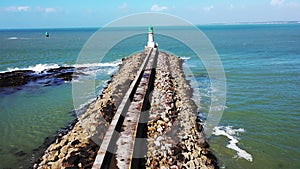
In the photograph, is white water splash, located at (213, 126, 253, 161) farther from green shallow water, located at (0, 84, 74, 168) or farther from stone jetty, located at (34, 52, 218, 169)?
green shallow water, located at (0, 84, 74, 168)

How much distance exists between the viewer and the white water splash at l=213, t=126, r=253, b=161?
9.12 m

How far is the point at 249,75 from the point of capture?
2195 cm

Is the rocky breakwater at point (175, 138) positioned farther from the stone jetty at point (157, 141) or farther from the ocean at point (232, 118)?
the ocean at point (232, 118)

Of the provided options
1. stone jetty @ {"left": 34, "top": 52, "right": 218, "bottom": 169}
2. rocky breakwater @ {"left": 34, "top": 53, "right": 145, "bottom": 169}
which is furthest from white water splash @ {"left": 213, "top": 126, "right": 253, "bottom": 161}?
rocky breakwater @ {"left": 34, "top": 53, "right": 145, "bottom": 169}

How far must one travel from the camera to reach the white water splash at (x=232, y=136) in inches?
359

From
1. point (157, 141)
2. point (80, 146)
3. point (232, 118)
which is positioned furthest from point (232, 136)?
point (80, 146)

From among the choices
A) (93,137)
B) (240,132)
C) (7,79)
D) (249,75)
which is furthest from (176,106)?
(7,79)

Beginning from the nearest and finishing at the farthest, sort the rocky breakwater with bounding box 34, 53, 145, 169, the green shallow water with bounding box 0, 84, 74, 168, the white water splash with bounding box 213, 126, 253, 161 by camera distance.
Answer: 1. the rocky breakwater with bounding box 34, 53, 145, 169
2. the white water splash with bounding box 213, 126, 253, 161
3. the green shallow water with bounding box 0, 84, 74, 168

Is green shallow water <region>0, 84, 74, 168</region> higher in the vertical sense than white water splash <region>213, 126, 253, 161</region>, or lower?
lower

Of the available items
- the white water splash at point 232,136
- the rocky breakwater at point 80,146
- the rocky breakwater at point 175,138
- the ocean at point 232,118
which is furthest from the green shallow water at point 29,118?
the white water splash at point 232,136

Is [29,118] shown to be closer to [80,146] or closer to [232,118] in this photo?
[80,146]

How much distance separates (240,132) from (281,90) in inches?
300

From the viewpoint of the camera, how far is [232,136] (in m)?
10.6

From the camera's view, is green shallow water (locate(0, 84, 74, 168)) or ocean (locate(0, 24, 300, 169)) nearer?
ocean (locate(0, 24, 300, 169))
